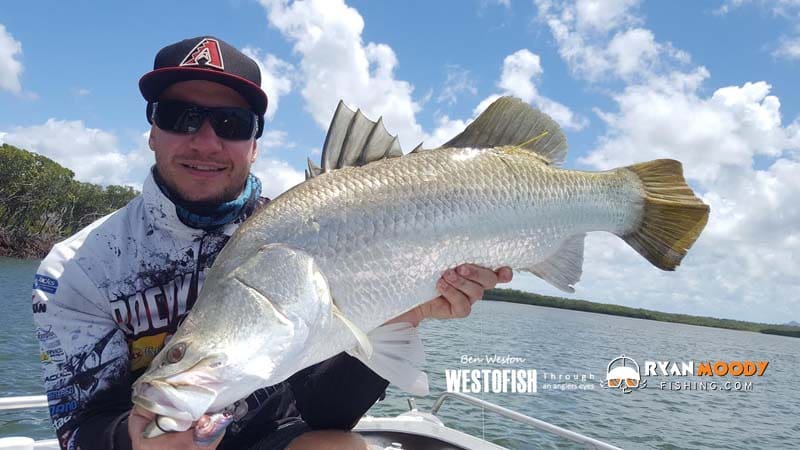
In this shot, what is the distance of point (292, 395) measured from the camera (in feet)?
10.9

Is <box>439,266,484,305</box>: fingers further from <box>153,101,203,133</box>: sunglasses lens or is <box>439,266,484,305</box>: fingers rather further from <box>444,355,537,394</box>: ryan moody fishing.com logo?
<box>444,355,537,394</box>: ryan moody fishing.com logo

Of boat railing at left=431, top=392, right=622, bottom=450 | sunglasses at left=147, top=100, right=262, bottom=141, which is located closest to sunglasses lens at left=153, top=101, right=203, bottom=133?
sunglasses at left=147, top=100, right=262, bottom=141

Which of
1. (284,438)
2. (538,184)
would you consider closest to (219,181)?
(284,438)

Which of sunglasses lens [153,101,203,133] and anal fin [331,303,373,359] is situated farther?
sunglasses lens [153,101,203,133]

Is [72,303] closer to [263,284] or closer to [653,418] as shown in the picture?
[263,284]

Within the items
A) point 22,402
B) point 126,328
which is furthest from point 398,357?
point 22,402

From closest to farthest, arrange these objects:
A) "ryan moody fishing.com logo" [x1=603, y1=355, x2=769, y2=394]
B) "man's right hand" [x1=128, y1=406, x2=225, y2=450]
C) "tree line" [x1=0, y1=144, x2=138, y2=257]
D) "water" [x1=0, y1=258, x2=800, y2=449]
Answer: "man's right hand" [x1=128, y1=406, x2=225, y2=450]
"water" [x1=0, y1=258, x2=800, y2=449]
"ryan moody fishing.com logo" [x1=603, y1=355, x2=769, y2=394]
"tree line" [x1=0, y1=144, x2=138, y2=257]

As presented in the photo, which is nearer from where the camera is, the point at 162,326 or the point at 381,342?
the point at 381,342

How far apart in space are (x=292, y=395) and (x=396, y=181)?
165 cm

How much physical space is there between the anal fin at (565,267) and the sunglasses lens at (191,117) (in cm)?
167

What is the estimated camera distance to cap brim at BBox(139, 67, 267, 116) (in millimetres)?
2686

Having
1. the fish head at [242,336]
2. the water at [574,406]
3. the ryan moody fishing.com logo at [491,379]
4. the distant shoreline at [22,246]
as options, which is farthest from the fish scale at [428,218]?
the distant shoreline at [22,246]

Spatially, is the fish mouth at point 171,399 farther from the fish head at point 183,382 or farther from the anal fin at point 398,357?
the anal fin at point 398,357

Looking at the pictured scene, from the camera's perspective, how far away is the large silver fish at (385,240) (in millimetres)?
1822
